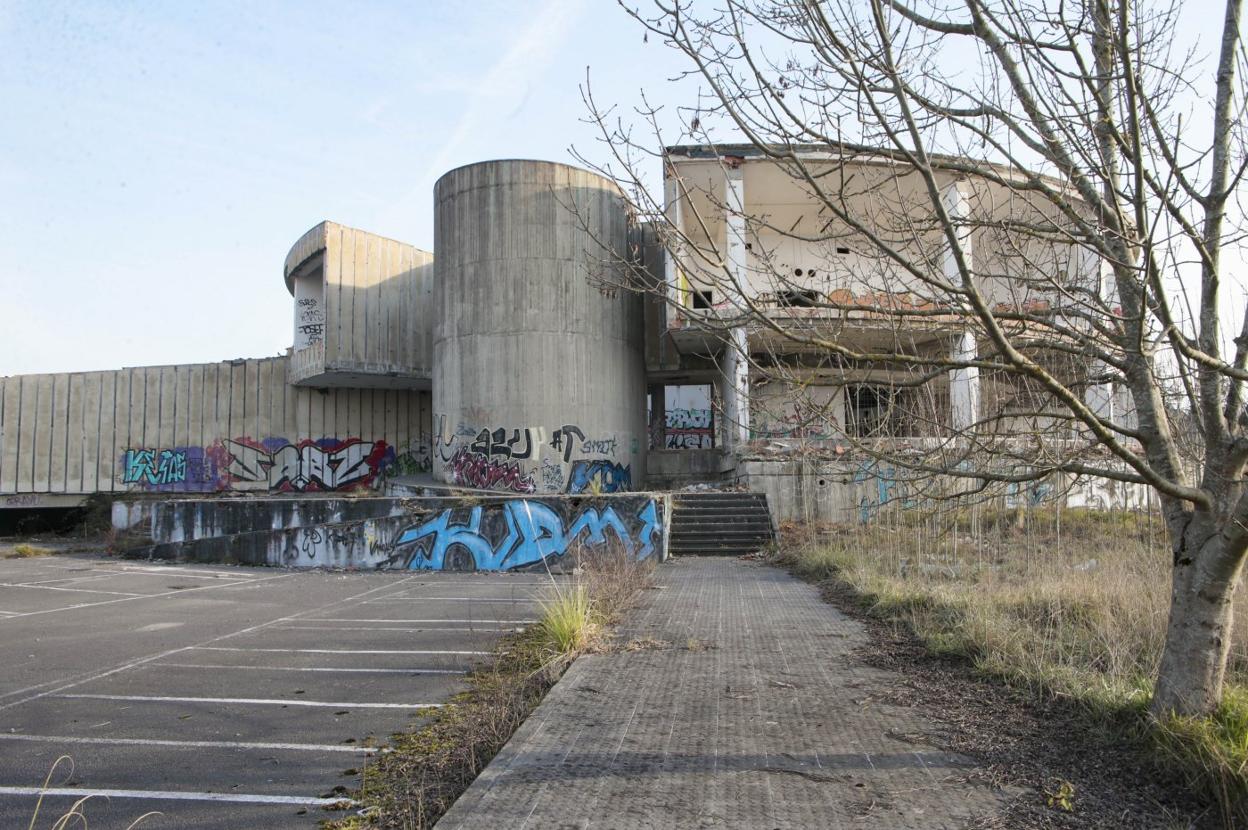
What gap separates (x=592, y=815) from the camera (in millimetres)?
3334

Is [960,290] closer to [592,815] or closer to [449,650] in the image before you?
[592,815]

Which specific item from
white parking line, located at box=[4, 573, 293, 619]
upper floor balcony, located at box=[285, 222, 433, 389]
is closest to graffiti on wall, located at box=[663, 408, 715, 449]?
upper floor balcony, located at box=[285, 222, 433, 389]

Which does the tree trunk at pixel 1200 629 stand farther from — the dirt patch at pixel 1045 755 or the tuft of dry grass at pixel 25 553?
the tuft of dry grass at pixel 25 553

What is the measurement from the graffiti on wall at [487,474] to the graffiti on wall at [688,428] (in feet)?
43.4

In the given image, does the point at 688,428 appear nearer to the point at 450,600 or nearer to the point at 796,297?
the point at 450,600

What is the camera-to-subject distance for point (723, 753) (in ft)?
13.4

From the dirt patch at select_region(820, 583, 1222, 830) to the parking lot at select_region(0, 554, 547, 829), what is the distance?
313cm

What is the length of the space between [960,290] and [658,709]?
3028 millimetres

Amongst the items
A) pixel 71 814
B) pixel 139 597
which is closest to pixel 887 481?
pixel 71 814

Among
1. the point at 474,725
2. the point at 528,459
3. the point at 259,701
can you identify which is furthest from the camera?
the point at 528,459

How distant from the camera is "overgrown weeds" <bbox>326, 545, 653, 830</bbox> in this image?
12.3ft

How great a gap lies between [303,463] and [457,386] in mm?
9429

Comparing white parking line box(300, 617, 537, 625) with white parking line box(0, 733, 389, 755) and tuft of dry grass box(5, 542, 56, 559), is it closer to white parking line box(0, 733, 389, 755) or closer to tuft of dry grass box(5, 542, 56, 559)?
white parking line box(0, 733, 389, 755)

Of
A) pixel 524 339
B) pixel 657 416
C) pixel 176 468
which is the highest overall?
pixel 524 339
